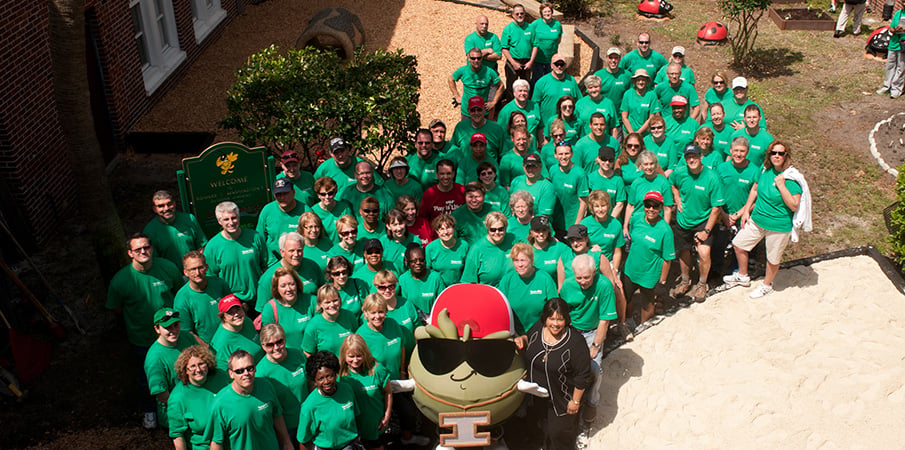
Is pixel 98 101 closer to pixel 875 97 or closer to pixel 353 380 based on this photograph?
pixel 353 380

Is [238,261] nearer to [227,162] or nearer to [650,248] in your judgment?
[227,162]

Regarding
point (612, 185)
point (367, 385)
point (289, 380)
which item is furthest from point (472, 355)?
point (612, 185)

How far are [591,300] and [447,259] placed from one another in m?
1.49

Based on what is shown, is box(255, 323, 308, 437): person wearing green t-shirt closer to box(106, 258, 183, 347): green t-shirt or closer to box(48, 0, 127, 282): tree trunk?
box(106, 258, 183, 347): green t-shirt

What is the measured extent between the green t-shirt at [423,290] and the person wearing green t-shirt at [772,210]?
405 centimetres

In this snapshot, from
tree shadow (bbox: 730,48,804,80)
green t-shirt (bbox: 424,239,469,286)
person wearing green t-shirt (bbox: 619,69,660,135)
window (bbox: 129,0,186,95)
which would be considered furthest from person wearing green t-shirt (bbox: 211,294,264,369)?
tree shadow (bbox: 730,48,804,80)

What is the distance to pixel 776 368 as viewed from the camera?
8.62 m

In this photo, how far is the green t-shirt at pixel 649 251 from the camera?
8.50 metres

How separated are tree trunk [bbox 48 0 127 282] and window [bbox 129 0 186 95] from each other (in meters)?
5.13

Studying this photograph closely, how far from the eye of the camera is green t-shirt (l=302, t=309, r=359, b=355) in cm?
690

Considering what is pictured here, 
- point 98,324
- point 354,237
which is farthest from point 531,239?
point 98,324

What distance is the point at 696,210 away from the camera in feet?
31.1

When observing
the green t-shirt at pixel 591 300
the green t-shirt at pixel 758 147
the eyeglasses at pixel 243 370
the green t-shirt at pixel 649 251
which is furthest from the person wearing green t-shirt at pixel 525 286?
the green t-shirt at pixel 758 147

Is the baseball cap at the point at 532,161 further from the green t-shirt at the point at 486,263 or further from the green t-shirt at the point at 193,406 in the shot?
the green t-shirt at the point at 193,406
